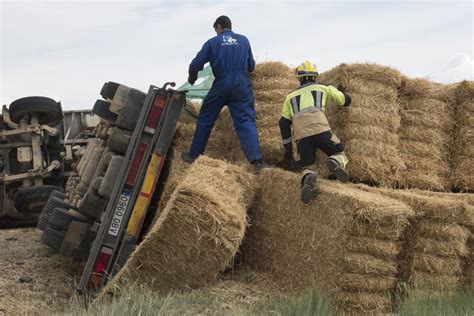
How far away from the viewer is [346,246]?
21.9 ft

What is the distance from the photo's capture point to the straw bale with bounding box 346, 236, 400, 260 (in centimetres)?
666

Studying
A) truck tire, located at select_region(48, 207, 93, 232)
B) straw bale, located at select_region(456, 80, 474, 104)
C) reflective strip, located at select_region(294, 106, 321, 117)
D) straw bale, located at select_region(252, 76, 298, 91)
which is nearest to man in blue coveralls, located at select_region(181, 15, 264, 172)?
straw bale, located at select_region(252, 76, 298, 91)

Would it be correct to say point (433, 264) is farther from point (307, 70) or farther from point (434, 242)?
point (307, 70)

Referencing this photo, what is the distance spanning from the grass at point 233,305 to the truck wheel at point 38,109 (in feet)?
23.2

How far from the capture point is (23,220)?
13500mm

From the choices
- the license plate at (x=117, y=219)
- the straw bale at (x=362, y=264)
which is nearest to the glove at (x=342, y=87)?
the straw bale at (x=362, y=264)

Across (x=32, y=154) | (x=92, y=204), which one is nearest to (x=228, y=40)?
(x=92, y=204)

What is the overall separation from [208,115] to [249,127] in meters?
0.63

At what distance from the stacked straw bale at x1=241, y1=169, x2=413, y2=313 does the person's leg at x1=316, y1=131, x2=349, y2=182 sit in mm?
226

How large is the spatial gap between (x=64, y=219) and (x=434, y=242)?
4.80 meters

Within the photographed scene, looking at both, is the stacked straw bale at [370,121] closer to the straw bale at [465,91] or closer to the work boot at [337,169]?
the work boot at [337,169]

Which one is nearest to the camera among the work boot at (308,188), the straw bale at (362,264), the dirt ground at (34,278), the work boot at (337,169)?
the straw bale at (362,264)

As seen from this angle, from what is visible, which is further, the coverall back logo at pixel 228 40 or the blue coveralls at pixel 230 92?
the coverall back logo at pixel 228 40

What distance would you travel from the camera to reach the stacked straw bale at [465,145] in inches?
355
